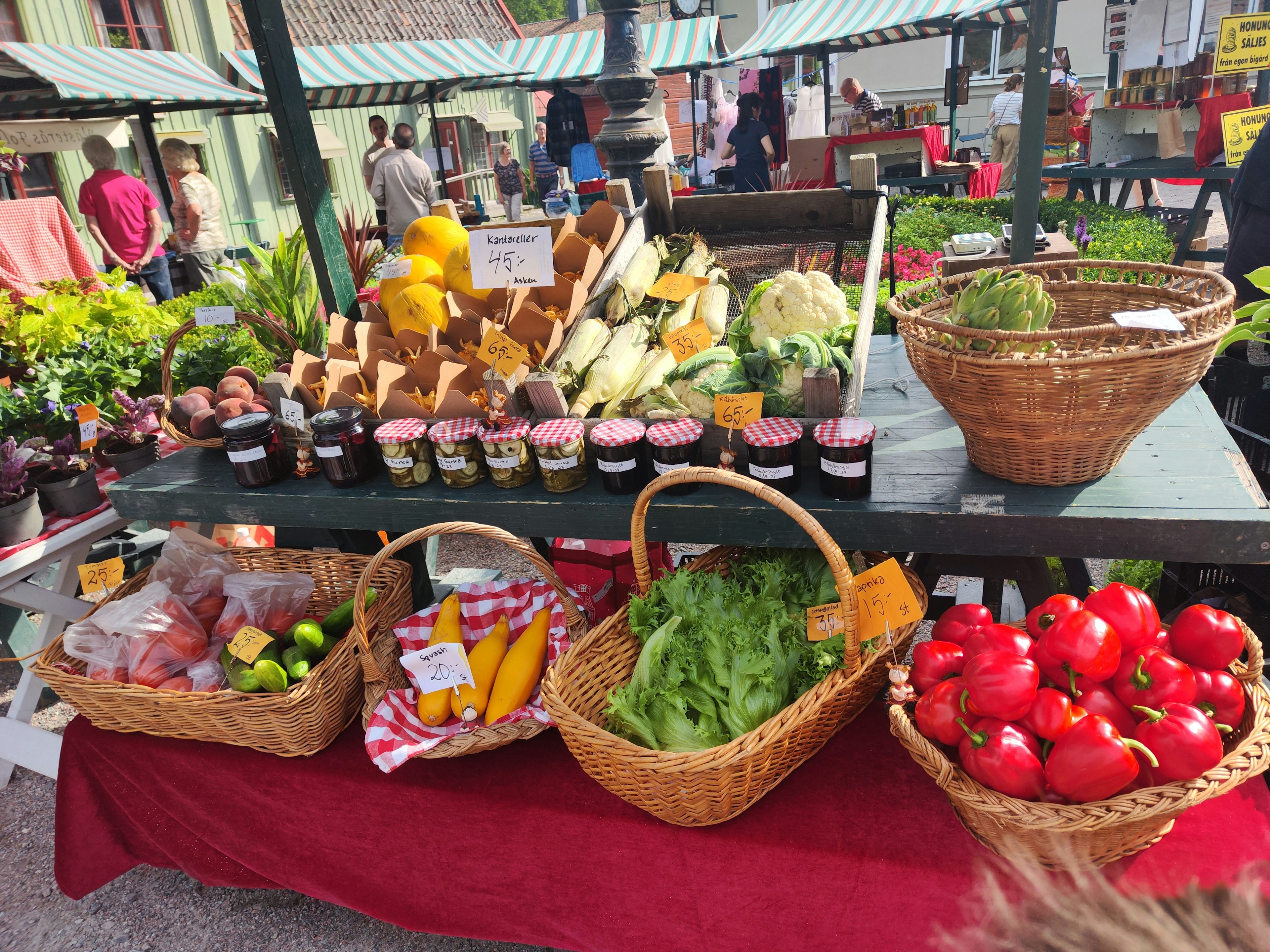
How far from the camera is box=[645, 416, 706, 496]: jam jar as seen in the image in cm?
167

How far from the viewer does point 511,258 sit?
2227mm

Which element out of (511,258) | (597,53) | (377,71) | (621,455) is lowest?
(621,455)

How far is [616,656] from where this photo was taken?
162cm

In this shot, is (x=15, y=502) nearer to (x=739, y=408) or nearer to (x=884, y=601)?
(x=739, y=408)

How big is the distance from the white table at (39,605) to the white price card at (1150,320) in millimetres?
2563

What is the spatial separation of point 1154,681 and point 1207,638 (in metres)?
0.16

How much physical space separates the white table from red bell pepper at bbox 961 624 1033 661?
88.3 inches

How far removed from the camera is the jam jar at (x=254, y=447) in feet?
6.24

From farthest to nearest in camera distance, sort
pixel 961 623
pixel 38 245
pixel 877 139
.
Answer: pixel 877 139, pixel 38 245, pixel 961 623

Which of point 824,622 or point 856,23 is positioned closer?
point 824,622

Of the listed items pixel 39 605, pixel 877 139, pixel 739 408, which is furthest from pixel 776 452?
pixel 877 139

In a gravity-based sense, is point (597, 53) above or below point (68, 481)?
above

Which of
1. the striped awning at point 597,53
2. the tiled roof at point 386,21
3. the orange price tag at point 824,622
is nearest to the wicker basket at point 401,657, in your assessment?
the orange price tag at point 824,622

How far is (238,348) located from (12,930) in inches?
68.3
